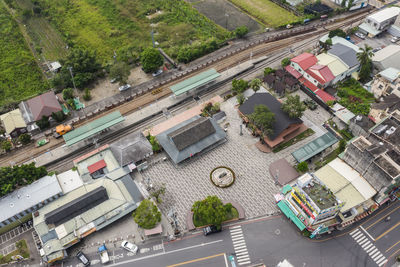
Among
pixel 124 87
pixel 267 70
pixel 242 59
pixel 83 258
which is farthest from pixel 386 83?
pixel 83 258

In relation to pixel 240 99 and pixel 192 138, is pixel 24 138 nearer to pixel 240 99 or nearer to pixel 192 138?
pixel 192 138

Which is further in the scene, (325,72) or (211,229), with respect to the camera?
(325,72)

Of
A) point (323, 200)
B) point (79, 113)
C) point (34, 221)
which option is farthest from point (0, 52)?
point (323, 200)

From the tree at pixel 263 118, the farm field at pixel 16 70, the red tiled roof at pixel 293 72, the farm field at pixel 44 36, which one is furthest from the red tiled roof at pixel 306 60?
the farm field at pixel 44 36

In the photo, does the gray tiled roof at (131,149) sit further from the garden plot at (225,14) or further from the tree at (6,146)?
the garden plot at (225,14)

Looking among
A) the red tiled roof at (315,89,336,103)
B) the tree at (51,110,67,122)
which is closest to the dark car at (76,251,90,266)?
the tree at (51,110,67,122)

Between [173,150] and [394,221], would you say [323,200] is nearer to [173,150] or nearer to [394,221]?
[394,221]
